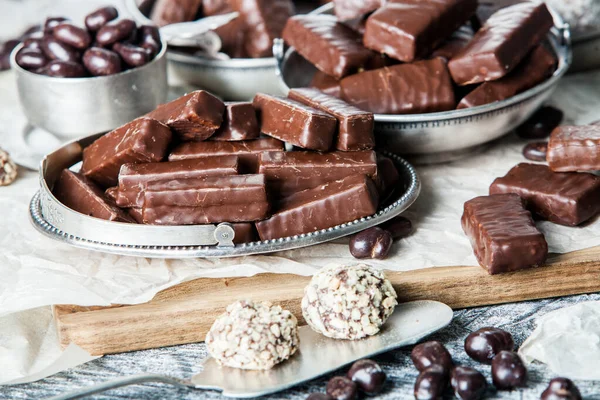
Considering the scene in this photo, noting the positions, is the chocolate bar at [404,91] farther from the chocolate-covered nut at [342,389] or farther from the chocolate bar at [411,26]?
the chocolate-covered nut at [342,389]

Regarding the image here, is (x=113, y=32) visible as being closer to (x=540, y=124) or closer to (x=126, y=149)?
(x=126, y=149)

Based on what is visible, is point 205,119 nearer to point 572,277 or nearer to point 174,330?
point 174,330

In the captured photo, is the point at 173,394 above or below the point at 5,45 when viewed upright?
above

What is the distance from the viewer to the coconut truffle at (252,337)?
5.91 ft

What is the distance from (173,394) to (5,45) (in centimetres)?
251

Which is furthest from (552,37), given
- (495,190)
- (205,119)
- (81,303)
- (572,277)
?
(81,303)

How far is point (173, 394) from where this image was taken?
1853mm

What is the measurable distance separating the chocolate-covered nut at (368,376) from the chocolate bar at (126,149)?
0.92 metres

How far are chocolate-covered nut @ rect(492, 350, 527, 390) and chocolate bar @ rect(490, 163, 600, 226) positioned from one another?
66cm

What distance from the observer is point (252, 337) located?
1.80m

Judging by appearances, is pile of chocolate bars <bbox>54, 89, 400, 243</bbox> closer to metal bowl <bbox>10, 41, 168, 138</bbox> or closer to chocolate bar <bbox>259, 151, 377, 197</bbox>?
chocolate bar <bbox>259, 151, 377, 197</bbox>

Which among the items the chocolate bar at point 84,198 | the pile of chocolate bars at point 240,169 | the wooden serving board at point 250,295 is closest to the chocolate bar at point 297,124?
the pile of chocolate bars at point 240,169

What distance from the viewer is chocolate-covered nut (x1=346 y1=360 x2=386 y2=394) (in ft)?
5.83

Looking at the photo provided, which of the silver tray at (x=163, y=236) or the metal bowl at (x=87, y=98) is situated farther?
the metal bowl at (x=87, y=98)
